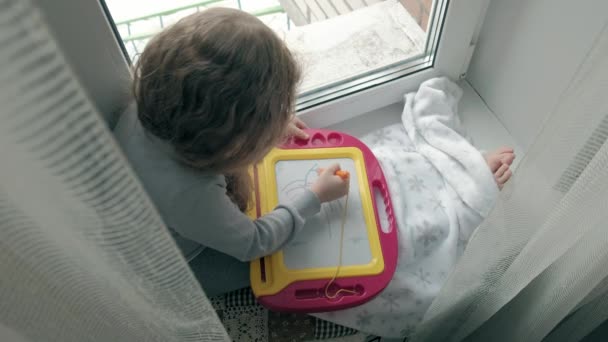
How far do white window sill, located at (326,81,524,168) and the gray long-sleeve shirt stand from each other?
1.41 feet

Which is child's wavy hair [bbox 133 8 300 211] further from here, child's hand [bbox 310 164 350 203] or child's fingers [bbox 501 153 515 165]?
child's fingers [bbox 501 153 515 165]

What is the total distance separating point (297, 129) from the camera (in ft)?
3.11

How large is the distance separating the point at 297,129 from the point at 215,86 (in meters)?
0.39

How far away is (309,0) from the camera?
1261 millimetres

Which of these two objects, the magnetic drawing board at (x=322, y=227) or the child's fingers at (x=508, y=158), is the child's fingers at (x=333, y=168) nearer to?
the magnetic drawing board at (x=322, y=227)

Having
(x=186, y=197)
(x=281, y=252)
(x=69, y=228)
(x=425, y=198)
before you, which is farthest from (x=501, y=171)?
(x=69, y=228)

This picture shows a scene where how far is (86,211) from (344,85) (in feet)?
2.70

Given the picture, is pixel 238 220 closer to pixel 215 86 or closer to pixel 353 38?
pixel 215 86

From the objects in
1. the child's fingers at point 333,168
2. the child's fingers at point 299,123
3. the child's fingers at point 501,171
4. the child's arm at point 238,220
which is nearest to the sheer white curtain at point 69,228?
the child's arm at point 238,220

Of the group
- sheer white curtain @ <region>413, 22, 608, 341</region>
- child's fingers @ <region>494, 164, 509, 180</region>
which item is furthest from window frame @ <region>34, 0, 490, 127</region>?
sheer white curtain @ <region>413, 22, 608, 341</region>

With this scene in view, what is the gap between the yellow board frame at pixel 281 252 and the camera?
2.65 ft

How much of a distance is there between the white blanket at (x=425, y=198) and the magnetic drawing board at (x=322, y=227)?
82 millimetres

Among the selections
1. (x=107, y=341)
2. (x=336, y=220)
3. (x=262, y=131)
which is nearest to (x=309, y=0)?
(x=336, y=220)

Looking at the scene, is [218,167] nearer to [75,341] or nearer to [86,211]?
[75,341]
